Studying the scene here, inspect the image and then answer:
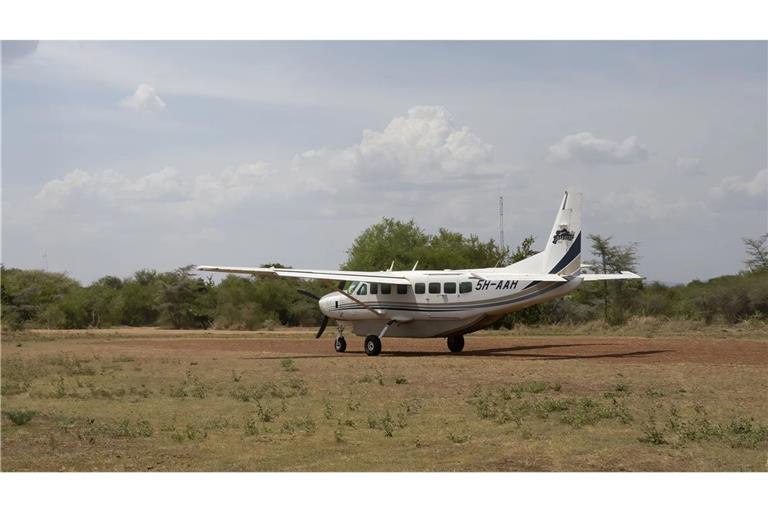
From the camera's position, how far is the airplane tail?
3070cm

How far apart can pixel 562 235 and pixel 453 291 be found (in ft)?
13.5

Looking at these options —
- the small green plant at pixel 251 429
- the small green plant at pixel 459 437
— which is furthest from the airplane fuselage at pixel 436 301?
the small green plant at pixel 251 429

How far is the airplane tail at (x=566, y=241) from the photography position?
101 ft

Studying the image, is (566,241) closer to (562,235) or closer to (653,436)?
(562,235)

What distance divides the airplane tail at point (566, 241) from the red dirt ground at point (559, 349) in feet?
9.53

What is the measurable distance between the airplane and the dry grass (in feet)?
7.73

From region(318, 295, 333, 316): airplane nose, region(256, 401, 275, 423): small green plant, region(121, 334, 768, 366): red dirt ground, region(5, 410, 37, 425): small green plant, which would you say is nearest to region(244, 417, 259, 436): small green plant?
region(256, 401, 275, 423): small green plant

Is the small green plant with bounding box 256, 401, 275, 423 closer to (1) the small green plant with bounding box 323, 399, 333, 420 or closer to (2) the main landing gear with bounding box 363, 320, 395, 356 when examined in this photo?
(1) the small green plant with bounding box 323, 399, 333, 420

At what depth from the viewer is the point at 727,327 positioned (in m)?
47.9

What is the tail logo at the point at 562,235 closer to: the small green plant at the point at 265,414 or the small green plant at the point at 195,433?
the small green plant at the point at 265,414

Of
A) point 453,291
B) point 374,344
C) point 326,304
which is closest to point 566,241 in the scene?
point 453,291

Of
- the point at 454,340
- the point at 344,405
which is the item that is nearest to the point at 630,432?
the point at 344,405

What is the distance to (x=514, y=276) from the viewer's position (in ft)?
101

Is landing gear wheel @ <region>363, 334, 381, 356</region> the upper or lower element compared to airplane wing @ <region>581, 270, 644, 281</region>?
lower
